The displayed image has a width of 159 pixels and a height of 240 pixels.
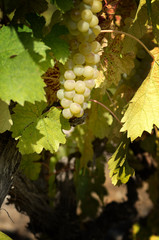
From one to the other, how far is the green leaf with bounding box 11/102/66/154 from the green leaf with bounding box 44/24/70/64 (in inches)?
5.7

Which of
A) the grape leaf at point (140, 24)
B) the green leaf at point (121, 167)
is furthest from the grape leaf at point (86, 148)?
the grape leaf at point (140, 24)

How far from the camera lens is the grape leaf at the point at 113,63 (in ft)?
2.68

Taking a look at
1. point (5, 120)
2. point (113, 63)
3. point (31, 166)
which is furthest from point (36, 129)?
point (31, 166)

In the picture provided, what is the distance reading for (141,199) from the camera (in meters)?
1.97

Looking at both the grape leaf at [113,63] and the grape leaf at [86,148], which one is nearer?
the grape leaf at [113,63]

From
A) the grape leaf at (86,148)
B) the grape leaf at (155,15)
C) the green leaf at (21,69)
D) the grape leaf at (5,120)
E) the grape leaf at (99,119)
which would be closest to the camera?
the green leaf at (21,69)

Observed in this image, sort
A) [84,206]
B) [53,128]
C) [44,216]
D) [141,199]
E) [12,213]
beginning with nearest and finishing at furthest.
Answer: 1. [53,128]
2. [44,216]
3. [84,206]
4. [141,199]
5. [12,213]

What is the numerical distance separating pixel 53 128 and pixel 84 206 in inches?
41.0

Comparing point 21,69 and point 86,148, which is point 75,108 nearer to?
point 21,69

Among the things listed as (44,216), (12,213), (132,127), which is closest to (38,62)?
(132,127)

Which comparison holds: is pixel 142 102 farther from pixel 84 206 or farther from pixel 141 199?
pixel 141 199

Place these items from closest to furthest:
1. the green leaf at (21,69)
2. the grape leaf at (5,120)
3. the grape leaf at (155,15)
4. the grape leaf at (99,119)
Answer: the green leaf at (21,69)
the grape leaf at (5,120)
the grape leaf at (155,15)
the grape leaf at (99,119)

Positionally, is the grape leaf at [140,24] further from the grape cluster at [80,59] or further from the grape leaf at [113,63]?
the grape cluster at [80,59]

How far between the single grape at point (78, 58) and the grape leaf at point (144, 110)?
0.19 meters
